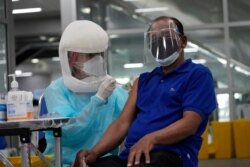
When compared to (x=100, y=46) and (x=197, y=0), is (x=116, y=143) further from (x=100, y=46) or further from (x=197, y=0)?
(x=197, y=0)

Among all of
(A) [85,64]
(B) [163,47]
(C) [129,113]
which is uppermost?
(B) [163,47]

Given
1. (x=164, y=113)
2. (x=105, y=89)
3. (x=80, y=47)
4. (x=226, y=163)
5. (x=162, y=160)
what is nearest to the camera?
(x=162, y=160)

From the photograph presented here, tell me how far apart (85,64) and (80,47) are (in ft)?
0.30

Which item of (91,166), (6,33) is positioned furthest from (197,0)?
(91,166)

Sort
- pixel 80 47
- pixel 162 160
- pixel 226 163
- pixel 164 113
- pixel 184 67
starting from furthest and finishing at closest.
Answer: pixel 226 163, pixel 80 47, pixel 184 67, pixel 164 113, pixel 162 160

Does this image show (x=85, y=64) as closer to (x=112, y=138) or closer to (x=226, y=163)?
(x=112, y=138)

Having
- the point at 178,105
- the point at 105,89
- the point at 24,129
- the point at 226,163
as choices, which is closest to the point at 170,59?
the point at 178,105

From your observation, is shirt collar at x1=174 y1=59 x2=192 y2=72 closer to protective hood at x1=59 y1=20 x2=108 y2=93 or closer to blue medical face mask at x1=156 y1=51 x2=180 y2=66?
blue medical face mask at x1=156 y1=51 x2=180 y2=66

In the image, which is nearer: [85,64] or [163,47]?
[163,47]

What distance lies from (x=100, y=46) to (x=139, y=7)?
19.2 ft

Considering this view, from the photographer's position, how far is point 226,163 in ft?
20.7

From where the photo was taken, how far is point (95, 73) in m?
2.51

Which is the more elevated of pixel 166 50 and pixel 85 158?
pixel 166 50

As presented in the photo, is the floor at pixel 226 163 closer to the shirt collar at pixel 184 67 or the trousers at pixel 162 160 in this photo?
the shirt collar at pixel 184 67
